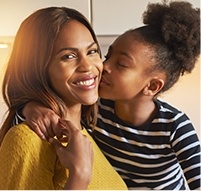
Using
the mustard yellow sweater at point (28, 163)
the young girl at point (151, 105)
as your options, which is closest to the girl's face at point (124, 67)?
the young girl at point (151, 105)

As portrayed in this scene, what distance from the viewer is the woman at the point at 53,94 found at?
588mm

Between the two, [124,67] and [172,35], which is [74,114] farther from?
[172,35]

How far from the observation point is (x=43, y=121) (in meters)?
0.64

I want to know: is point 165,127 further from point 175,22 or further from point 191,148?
point 175,22

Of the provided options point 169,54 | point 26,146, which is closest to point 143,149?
point 169,54

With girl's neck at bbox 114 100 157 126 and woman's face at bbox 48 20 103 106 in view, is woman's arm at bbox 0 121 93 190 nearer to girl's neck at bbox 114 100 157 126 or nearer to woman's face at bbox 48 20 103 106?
woman's face at bbox 48 20 103 106

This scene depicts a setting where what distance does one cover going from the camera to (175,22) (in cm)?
76

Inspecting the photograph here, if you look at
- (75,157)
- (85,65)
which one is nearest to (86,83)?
(85,65)

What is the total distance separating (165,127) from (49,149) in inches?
11.0

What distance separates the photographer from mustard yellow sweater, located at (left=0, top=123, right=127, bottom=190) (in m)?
0.59

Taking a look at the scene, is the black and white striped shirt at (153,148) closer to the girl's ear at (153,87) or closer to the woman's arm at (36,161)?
the girl's ear at (153,87)

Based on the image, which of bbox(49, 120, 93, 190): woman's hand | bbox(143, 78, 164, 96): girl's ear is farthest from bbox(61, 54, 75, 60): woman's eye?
bbox(143, 78, 164, 96): girl's ear

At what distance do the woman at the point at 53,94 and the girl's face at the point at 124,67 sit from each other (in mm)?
60

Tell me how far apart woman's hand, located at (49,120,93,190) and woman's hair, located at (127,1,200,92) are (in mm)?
246
